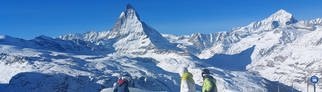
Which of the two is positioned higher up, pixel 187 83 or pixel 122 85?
pixel 187 83

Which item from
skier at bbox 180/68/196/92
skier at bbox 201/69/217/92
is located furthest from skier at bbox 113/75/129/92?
skier at bbox 201/69/217/92

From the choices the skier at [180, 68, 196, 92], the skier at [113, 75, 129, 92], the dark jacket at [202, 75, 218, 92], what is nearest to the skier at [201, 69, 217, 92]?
the dark jacket at [202, 75, 218, 92]

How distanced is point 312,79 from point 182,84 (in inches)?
394

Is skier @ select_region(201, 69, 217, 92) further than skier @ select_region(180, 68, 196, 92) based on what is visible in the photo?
No

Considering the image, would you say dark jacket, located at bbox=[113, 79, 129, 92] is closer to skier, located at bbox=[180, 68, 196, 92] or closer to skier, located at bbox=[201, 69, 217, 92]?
skier, located at bbox=[180, 68, 196, 92]

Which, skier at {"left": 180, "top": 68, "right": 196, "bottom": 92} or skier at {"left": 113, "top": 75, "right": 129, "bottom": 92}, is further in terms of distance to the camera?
skier at {"left": 113, "top": 75, "right": 129, "bottom": 92}

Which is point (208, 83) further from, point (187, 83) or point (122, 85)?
point (122, 85)

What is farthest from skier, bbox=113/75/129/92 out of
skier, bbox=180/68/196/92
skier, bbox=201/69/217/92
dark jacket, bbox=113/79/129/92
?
skier, bbox=201/69/217/92

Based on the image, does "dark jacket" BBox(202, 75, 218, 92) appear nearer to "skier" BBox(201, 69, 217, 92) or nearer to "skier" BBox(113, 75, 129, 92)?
"skier" BBox(201, 69, 217, 92)

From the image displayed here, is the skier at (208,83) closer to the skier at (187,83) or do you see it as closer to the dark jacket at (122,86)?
the skier at (187,83)

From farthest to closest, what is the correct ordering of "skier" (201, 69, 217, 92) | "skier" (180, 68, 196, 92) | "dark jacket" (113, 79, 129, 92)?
"dark jacket" (113, 79, 129, 92) < "skier" (180, 68, 196, 92) < "skier" (201, 69, 217, 92)

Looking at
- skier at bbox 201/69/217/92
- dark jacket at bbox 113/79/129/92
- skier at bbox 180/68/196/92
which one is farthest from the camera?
dark jacket at bbox 113/79/129/92

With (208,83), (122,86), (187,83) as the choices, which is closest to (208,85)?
(208,83)

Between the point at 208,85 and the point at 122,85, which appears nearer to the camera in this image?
the point at 208,85
